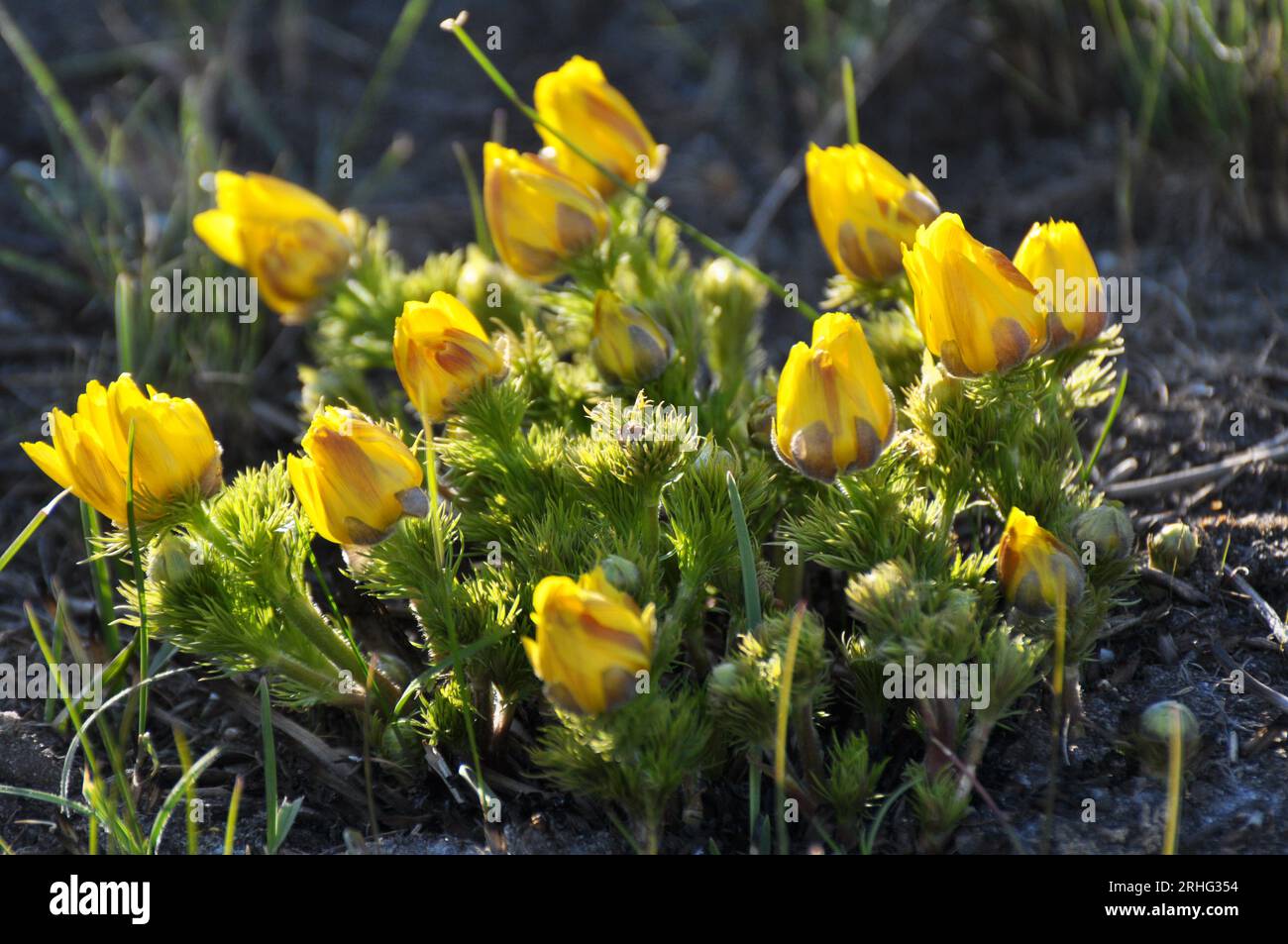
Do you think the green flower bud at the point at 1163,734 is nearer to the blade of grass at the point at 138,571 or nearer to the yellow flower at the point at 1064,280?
the yellow flower at the point at 1064,280

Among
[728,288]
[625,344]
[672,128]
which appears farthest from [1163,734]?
[672,128]

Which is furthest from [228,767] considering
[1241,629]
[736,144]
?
[736,144]

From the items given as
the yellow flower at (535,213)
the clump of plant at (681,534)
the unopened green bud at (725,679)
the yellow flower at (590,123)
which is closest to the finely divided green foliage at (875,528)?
the clump of plant at (681,534)

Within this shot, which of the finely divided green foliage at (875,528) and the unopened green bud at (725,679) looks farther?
the finely divided green foliage at (875,528)

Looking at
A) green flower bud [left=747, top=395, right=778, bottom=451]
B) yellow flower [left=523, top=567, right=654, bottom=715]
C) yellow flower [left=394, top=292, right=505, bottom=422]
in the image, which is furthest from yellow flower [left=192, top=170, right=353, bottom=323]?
yellow flower [left=523, top=567, right=654, bottom=715]

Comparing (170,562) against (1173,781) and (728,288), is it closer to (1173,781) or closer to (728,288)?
(728,288)

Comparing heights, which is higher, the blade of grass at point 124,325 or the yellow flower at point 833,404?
the blade of grass at point 124,325
